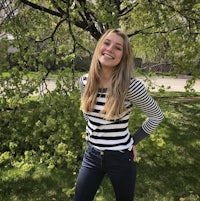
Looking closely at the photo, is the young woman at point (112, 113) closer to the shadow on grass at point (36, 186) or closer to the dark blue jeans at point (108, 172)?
the dark blue jeans at point (108, 172)

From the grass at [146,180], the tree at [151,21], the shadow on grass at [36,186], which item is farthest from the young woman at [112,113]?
the tree at [151,21]

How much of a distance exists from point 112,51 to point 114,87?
277mm

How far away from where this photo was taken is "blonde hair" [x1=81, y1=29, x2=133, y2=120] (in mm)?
2301

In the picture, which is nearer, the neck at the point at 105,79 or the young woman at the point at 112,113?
the young woman at the point at 112,113

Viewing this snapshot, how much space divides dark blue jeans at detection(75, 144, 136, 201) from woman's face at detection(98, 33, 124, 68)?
637mm

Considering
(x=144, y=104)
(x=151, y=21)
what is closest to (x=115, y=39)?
(x=144, y=104)

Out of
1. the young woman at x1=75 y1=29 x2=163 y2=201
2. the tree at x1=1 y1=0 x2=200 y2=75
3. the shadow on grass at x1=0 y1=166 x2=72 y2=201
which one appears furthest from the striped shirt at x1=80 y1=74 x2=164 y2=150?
the tree at x1=1 y1=0 x2=200 y2=75

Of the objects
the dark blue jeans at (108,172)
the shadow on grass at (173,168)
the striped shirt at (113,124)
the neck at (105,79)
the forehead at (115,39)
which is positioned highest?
the forehead at (115,39)

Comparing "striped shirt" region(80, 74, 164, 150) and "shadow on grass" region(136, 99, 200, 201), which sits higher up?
"striped shirt" region(80, 74, 164, 150)

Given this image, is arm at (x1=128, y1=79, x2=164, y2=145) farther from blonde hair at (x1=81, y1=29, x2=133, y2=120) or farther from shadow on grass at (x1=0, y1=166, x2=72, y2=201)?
shadow on grass at (x1=0, y1=166, x2=72, y2=201)

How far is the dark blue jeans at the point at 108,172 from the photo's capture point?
2.36 metres

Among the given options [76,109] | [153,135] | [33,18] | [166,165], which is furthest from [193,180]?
[33,18]

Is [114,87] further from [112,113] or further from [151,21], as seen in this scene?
[151,21]

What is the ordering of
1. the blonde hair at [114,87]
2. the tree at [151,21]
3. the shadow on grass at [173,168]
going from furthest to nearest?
the tree at [151,21]
the shadow on grass at [173,168]
the blonde hair at [114,87]
